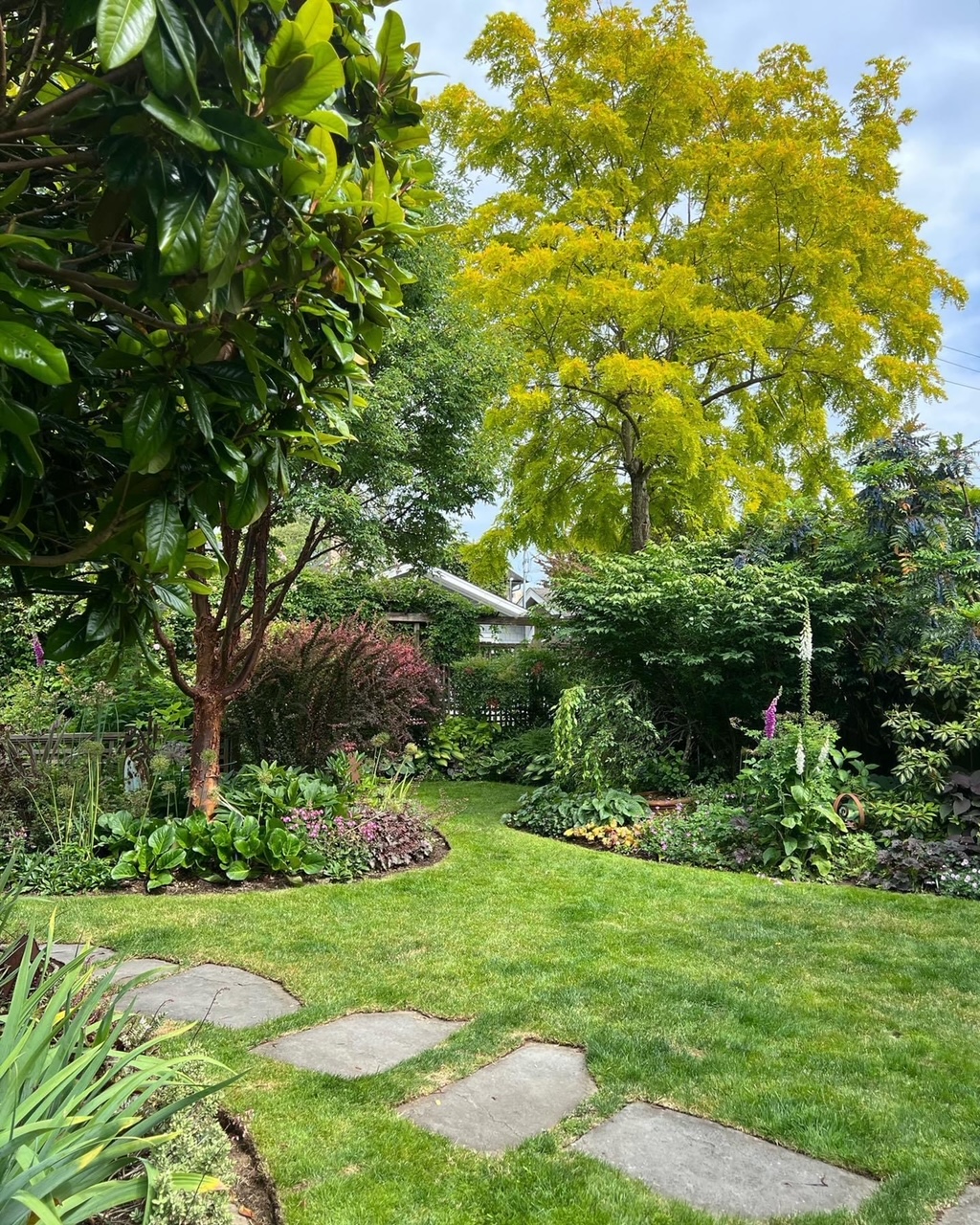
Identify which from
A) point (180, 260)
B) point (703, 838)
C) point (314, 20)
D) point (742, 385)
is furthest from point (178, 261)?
point (742, 385)

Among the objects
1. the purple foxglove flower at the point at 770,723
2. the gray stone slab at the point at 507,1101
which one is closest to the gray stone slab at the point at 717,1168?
the gray stone slab at the point at 507,1101

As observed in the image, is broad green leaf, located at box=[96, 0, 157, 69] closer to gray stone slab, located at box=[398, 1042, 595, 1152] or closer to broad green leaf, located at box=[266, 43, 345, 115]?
broad green leaf, located at box=[266, 43, 345, 115]

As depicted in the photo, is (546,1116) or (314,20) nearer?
(314,20)

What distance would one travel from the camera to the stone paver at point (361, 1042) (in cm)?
271

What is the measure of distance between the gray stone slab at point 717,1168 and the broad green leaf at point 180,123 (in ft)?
8.09

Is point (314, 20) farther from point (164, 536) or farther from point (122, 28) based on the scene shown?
point (164, 536)

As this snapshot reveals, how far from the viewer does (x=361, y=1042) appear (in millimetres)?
2891

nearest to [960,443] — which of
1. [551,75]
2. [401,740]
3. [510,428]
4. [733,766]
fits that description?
[733,766]

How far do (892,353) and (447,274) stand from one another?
24.4 ft

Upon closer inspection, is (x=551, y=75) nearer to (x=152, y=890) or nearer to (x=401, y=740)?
(x=401, y=740)

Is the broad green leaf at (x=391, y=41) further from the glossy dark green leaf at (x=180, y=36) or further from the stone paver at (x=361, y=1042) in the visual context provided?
the stone paver at (x=361, y=1042)

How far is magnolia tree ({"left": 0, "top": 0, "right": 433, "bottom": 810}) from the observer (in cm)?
107

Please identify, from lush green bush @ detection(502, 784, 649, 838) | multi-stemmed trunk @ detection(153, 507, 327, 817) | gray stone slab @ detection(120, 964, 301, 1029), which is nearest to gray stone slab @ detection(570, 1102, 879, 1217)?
gray stone slab @ detection(120, 964, 301, 1029)

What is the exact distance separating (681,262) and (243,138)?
1106 cm
